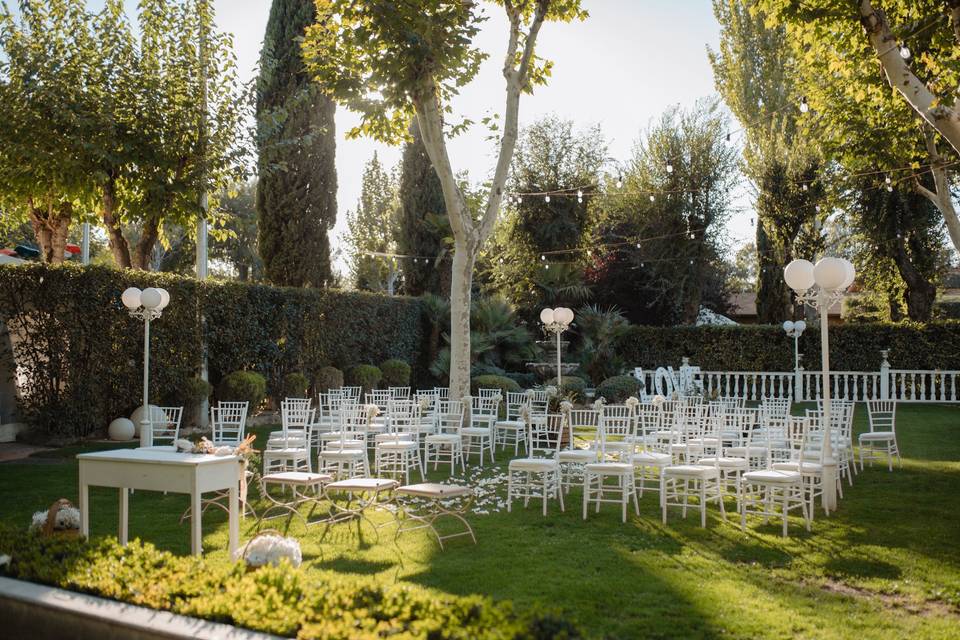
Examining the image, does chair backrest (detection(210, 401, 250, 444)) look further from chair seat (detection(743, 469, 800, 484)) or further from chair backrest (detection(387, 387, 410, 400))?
chair seat (detection(743, 469, 800, 484))

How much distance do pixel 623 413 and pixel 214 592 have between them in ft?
41.4

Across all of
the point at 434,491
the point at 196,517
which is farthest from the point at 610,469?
the point at 196,517

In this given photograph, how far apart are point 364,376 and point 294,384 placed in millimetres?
2189

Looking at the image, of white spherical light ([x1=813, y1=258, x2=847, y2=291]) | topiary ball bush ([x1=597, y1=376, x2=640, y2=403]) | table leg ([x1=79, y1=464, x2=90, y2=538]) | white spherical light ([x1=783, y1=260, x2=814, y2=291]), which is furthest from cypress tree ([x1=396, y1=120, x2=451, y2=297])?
table leg ([x1=79, y1=464, x2=90, y2=538])

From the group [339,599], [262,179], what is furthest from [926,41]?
[262,179]

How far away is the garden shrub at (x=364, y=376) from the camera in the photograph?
59.6 ft

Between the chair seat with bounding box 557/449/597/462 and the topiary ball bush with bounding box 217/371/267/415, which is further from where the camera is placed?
the topiary ball bush with bounding box 217/371/267/415

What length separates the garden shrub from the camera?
18172 millimetres

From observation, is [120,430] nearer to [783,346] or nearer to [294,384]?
[294,384]

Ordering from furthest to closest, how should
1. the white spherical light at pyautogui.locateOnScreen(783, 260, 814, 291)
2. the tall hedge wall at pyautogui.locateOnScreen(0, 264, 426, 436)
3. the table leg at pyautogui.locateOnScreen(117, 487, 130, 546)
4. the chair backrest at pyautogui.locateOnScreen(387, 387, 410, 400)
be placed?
1. the chair backrest at pyautogui.locateOnScreen(387, 387, 410, 400)
2. the tall hedge wall at pyautogui.locateOnScreen(0, 264, 426, 436)
3. the white spherical light at pyautogui.locateOnScreen(783, 260, 814, 291)
4. the table leg at pyautogui.locateOnScreen(117, 487, 130, 546)

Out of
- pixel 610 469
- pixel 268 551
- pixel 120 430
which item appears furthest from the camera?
pixel 120 430

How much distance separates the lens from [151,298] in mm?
10188

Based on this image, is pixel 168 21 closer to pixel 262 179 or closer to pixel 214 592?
pixel 262 179

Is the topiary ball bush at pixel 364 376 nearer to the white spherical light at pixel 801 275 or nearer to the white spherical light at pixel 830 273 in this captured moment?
the white spherical light at pixel 801 275
